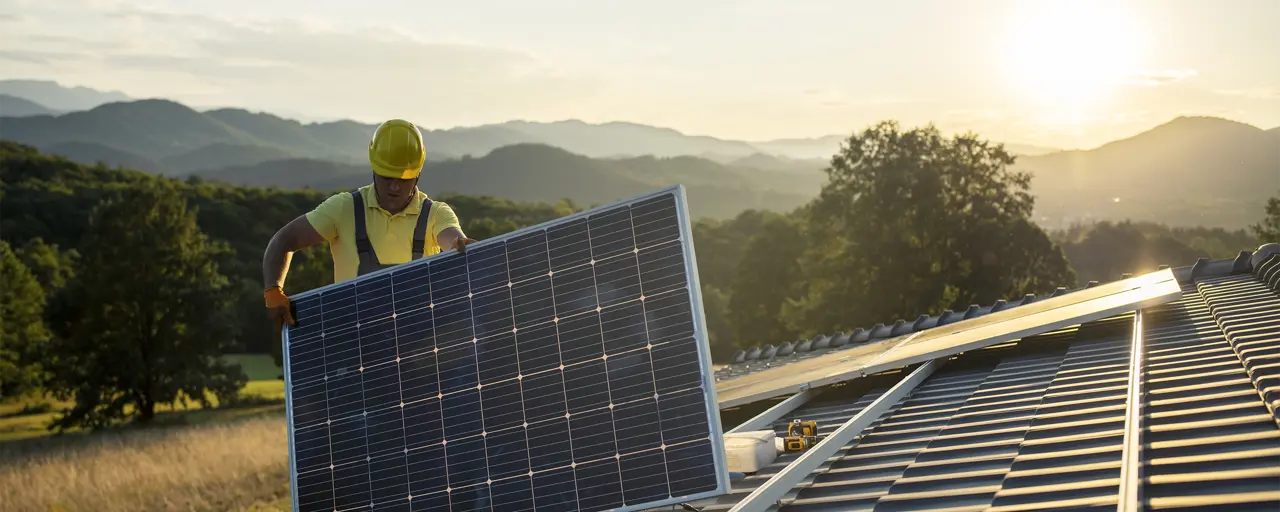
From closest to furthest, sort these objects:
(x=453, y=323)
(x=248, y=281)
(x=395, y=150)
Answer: (x=453, y=323)
(x=395, y=150)
(x=248, y=281)

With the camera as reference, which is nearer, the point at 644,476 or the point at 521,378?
the point at 644,476

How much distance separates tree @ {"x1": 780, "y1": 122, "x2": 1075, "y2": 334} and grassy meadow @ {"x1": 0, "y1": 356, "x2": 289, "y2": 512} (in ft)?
128

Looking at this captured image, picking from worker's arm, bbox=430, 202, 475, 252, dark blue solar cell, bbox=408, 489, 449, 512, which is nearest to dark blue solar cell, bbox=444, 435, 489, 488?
dark blue solar cell, bbox=408, 489, 449, 512

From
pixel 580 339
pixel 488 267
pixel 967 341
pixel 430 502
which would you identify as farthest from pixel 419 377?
pixel 967 341

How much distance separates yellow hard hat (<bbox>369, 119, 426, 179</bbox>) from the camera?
28.4 ft

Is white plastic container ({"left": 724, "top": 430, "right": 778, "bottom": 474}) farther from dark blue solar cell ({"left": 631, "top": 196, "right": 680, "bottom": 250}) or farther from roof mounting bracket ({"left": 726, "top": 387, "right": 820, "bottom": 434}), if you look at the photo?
dark blue solar cell ({"left": 631, "top": 196, "right": 680, "bottom": 250})

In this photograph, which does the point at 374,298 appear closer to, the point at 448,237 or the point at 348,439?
the point at 448,237

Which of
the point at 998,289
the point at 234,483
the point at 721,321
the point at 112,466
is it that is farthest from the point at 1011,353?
the point at 721,321

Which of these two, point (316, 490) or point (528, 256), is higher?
point (528, 256)

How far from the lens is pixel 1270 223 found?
94625mm

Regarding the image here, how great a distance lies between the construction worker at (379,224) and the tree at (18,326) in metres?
73.3

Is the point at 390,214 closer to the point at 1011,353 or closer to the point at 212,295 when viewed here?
the point at 1011,353

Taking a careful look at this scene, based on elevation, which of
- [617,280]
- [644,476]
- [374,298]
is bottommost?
[644,476]

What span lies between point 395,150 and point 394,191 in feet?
1.21
